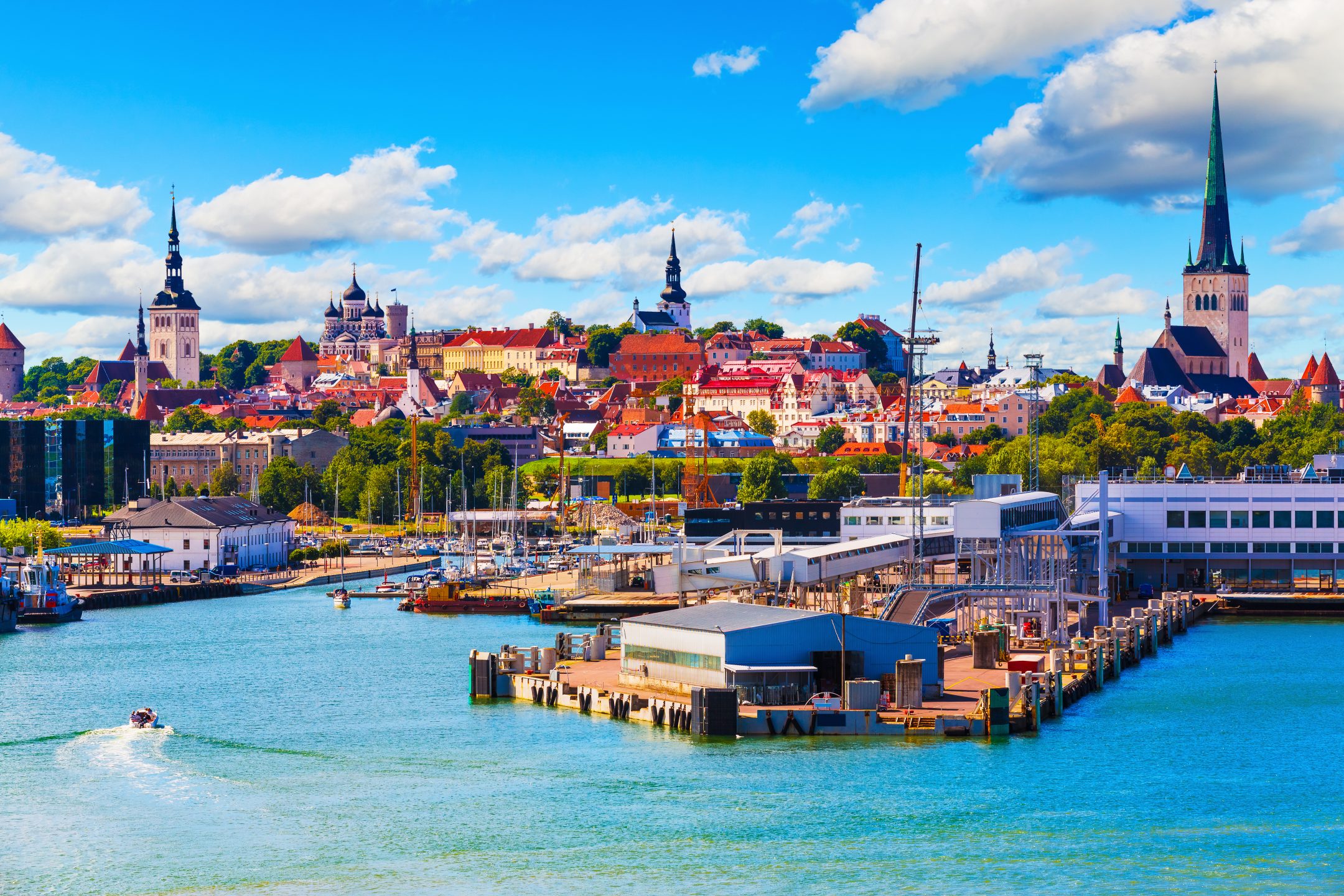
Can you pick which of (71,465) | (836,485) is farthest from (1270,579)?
(71,465)

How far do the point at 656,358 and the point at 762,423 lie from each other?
1083 inches

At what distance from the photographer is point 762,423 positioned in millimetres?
132375

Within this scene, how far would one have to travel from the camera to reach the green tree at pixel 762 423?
432 ft

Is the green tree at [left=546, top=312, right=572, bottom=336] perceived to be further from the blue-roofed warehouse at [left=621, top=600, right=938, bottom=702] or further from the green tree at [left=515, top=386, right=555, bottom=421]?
the blue-roofed warehouse at [left=621, top=600, right=938, bottom=702]

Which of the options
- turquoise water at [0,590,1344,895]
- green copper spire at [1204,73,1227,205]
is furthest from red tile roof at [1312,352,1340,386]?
turquoise water at [0,590,1344,895]

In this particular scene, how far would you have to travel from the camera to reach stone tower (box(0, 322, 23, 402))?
180 metres

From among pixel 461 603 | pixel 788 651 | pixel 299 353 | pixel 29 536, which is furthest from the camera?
pixel 299 353

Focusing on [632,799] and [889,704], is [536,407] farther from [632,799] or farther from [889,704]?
[632,799]

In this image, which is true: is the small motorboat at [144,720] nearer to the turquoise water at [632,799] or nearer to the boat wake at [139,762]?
the boat wake at [139,762]

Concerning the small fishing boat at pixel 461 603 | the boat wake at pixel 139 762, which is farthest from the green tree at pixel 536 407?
the boat wake at pixel 139 762

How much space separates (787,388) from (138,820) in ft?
376

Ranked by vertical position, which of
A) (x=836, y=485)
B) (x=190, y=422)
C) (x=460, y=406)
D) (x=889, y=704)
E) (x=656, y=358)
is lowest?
(x=889, y=704)

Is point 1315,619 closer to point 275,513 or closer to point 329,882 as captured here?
point 329,882

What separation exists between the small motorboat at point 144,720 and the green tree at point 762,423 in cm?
10024
